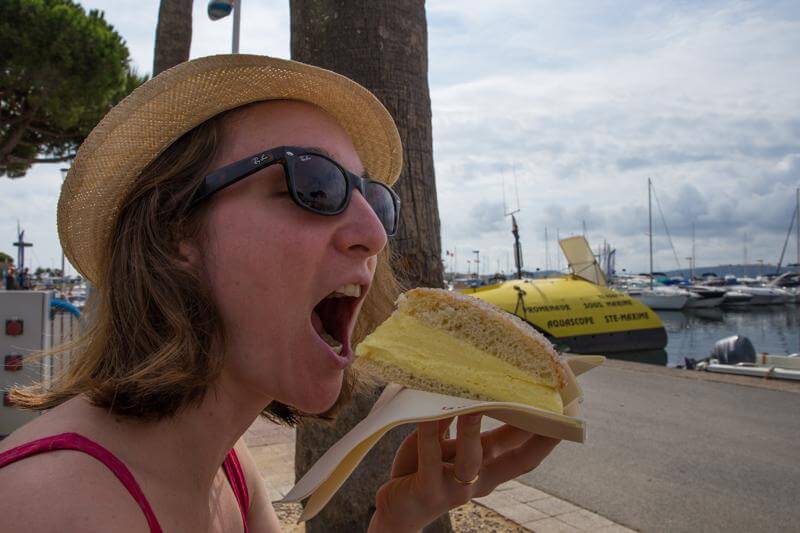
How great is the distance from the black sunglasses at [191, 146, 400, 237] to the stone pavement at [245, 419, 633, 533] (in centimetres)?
367

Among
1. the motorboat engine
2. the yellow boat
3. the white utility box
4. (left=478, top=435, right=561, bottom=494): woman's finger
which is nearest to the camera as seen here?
(left=478, top=435, right=561, bottom=494): woman's finger

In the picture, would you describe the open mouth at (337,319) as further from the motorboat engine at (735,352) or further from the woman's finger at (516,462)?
the motorboat engine at (735,352)

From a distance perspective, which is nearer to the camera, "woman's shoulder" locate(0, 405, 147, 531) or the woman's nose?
"woman's shoulder" locate(0, 405, 147, 531)

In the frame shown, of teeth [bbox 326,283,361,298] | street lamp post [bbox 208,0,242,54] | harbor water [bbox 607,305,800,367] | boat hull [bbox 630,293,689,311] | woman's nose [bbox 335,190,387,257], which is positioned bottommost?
harbor water [bbox 607,305,800,367]

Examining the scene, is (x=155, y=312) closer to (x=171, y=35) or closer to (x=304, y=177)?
(x=304, y=177)

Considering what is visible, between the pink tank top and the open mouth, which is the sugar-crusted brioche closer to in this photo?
the open mouth

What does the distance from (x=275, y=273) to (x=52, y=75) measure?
1755 cm

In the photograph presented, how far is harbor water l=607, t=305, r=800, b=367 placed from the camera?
2708 cm

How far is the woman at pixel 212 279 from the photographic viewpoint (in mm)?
1371

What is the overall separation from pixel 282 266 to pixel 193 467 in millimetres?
565

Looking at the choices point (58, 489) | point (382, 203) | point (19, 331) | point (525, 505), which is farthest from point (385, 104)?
point (19, 331)

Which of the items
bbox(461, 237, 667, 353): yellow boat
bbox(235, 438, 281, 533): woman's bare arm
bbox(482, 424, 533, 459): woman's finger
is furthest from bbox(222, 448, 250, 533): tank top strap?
bbox(461, 237, 667, 353): yellow boat

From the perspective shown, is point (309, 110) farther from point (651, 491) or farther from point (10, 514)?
point (651, 491)

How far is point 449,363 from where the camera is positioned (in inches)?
62.4
